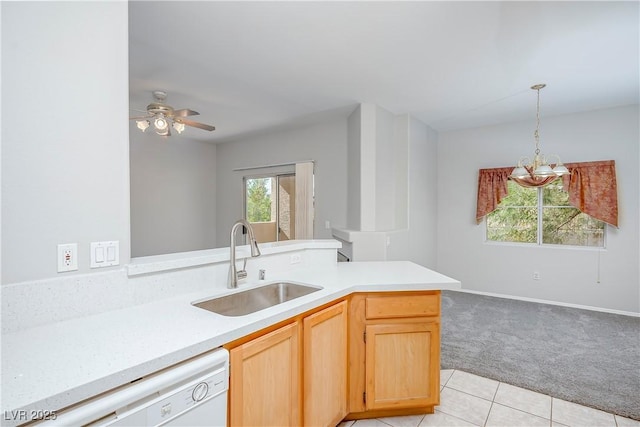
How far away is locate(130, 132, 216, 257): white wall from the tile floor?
4.57 metres

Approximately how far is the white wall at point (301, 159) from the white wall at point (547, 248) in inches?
74.1

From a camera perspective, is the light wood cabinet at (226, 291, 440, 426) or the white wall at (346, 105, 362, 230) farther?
the white wall at (346, 105, 362, 230)

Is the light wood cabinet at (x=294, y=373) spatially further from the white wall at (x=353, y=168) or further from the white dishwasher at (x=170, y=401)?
the white wall at (x=353, y=168)

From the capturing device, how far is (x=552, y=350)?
2.99m

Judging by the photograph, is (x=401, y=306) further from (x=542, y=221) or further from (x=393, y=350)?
(x=542, y=221)

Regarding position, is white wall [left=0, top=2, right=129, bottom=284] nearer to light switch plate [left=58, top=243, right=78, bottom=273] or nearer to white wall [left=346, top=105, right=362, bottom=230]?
light switch plate [left=58, top=243, right=78, bottom=273]

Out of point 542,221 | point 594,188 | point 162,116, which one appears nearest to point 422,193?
point 542,221

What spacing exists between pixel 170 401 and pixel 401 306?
1341 millimetres

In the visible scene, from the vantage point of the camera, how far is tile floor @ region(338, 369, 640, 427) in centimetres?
201

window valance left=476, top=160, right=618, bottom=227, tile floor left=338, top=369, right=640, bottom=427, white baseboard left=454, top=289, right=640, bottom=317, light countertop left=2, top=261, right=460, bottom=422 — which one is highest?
window valance left=476, top=160, right=618, bottom=227

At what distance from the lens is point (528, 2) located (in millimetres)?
1987

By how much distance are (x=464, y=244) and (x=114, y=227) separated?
16.2 feet

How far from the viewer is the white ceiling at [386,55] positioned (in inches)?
82.4

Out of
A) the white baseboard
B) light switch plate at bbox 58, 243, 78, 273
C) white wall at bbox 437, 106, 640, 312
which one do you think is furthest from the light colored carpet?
light switch plate at bbox 58, 243, 78, 273
